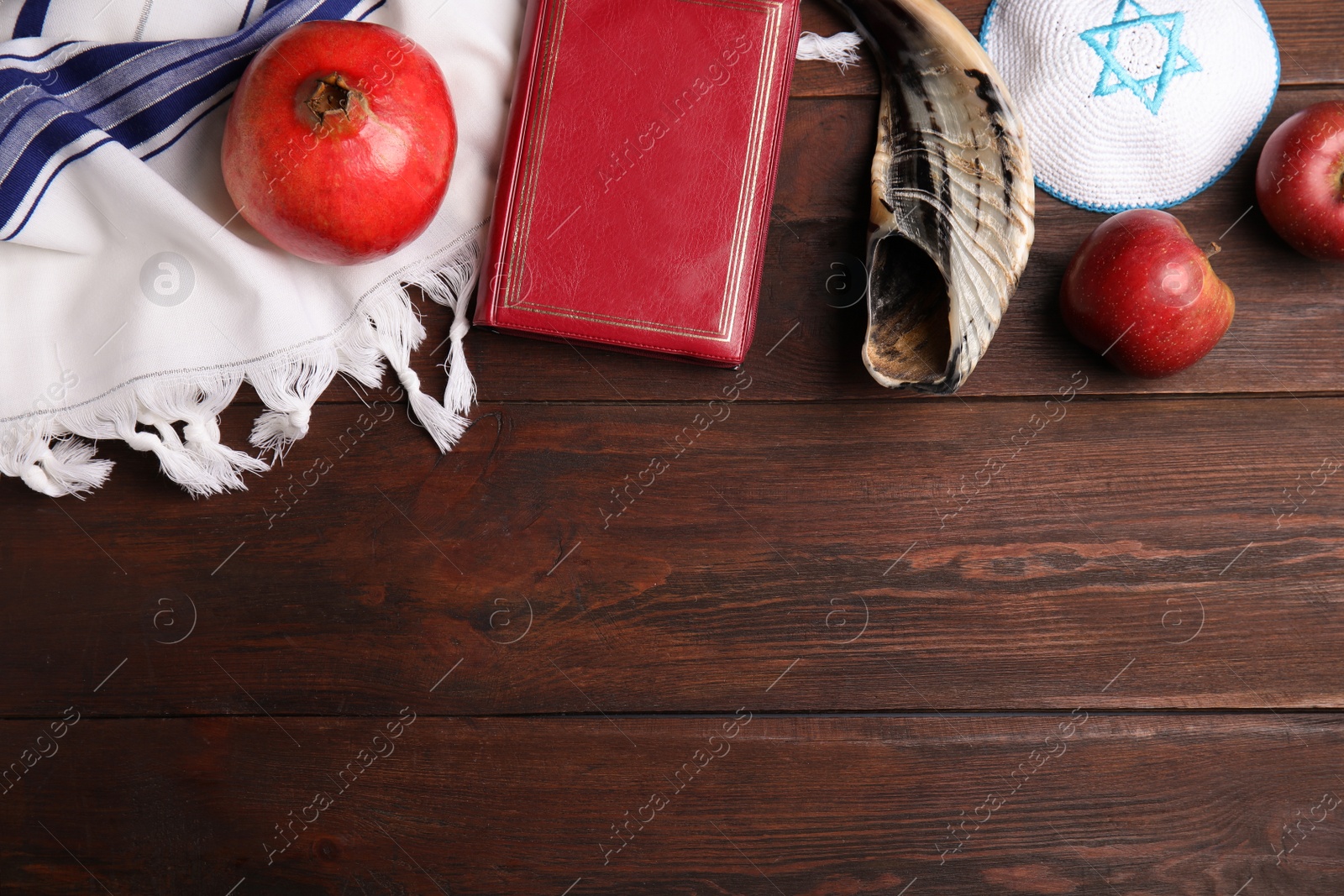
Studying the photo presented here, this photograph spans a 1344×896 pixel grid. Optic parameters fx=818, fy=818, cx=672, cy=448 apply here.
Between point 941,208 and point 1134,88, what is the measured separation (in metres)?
0.19

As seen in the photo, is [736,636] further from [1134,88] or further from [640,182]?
[1134,88]

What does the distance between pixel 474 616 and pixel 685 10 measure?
1.70 ft

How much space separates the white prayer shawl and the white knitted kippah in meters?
0.43

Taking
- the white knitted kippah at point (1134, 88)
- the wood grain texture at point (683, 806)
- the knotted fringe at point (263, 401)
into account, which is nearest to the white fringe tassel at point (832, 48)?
the white knitted kippah at point (1134, 88)

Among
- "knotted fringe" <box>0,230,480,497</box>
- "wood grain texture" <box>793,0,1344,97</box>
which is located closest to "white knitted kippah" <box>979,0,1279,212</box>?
"wood grain texture" <box>793,0,1344,97</box>

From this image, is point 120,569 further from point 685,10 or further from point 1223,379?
point 1223,379

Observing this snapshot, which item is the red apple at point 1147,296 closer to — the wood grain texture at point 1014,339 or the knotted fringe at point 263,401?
the wood grain texture at point 1014,339

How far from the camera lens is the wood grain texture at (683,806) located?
661 mm

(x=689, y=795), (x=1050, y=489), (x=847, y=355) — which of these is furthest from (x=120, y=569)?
(x=1050, y=489)

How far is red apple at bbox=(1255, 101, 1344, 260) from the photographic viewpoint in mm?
627

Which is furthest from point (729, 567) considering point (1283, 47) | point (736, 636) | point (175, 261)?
point (1283, 47)

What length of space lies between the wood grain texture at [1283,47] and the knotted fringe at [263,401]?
0.32 metres

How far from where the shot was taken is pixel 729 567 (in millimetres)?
675

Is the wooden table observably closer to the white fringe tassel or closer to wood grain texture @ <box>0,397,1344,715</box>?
wood grain texture @ <box>0,397,1344,715</box>
